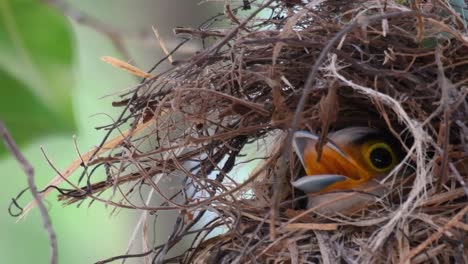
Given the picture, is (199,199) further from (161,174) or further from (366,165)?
(366,165)

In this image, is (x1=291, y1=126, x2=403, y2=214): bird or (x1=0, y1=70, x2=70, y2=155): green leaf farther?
(x1=291, y1=126, x2=403, y2=214): bird

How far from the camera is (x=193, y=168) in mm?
850

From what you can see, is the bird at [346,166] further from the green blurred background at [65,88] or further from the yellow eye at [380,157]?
the green blurred background at [65,88]

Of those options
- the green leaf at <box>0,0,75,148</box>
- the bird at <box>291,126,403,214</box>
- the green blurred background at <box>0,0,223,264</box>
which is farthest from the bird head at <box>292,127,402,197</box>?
the green leaf at <box>0,0,75,148</box>

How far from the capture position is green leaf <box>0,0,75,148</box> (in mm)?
464

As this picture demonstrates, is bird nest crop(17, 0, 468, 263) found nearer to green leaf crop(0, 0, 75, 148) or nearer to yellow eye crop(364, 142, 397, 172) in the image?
yellow eye crop(364, 142, 397, 172)

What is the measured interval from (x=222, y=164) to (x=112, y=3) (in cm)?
28

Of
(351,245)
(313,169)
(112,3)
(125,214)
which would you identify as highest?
(112,3)

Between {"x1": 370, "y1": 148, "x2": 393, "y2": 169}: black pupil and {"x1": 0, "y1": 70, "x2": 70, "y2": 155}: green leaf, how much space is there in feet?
1.54

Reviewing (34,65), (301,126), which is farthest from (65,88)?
(301,126)

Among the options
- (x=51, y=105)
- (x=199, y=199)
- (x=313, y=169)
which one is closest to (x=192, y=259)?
(x=199, y=199)

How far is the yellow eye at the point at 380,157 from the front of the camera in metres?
0.85

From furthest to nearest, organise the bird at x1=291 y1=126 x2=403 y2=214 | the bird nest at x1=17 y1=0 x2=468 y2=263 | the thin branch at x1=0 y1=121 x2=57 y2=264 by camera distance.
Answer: the bird at x1=291 y1=126 x2=403 y2=214 → the bird nest at x1=17 y1=0 x2=468 y2=263 → the thin branch at x1=0 y1=121 x2=57 y2=264

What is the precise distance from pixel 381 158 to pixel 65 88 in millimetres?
474
